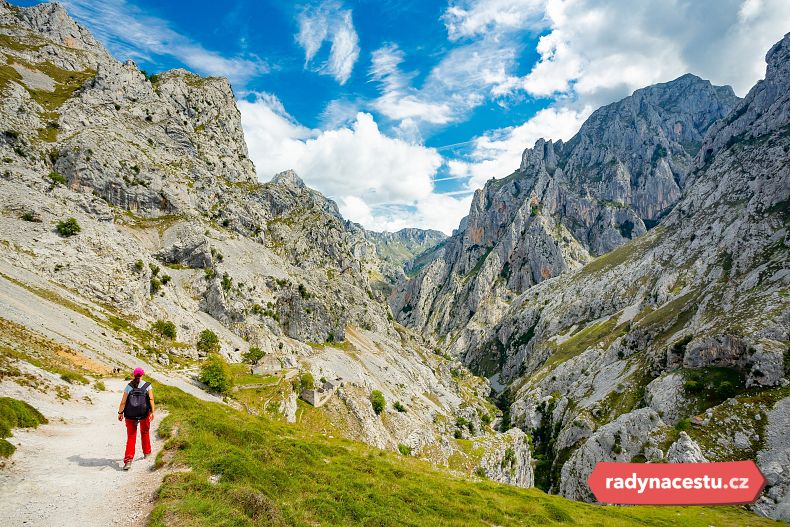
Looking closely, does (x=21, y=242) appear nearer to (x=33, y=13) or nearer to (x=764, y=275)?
(x=764, y=275)

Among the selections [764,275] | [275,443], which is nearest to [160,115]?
[275,443]

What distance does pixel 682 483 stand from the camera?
39688 mm

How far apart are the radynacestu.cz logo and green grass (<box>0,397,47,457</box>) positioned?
4354 centimetres

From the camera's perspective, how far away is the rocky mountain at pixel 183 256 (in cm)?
4672

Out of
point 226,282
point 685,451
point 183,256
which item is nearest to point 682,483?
point 685,451

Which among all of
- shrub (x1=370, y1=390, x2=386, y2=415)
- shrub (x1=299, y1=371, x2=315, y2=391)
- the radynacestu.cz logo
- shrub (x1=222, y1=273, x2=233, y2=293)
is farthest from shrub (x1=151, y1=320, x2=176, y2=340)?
the radynacestu.cz logo

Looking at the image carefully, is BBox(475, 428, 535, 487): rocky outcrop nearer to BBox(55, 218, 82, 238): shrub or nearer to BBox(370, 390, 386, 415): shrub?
BBox(370, 390, 386, 415): shrub

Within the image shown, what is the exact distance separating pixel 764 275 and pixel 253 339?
399 ft

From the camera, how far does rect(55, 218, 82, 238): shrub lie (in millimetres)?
54219

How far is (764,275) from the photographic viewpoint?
84.6 metres

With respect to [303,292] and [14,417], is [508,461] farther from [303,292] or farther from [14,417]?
[14,417]

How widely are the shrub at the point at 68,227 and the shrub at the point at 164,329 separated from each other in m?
19.1

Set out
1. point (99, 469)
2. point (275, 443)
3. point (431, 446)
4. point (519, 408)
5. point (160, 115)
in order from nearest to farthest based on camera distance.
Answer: point (99, 469)
point (275, 443)
point (431, 446)
point (160, 115)
point (519, 408)

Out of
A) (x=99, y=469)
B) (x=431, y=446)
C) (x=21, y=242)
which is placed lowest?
(x=431, y=446)
